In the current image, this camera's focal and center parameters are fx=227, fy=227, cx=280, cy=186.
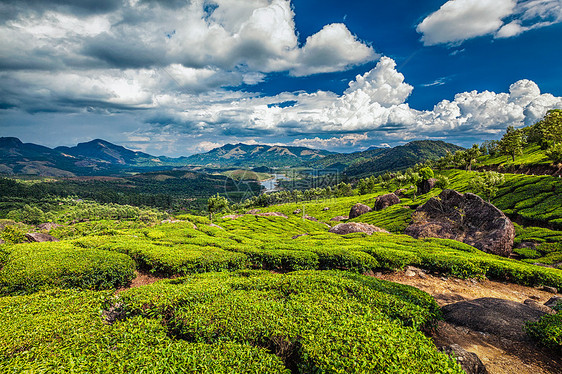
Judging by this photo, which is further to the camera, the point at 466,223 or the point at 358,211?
the point at 358,211

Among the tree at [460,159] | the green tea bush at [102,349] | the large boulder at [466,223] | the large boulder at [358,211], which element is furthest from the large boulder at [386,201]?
the tree at [460,159]

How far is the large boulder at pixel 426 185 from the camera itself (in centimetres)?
8350

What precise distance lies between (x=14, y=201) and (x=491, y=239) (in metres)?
294

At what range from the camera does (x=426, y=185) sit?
86.4m

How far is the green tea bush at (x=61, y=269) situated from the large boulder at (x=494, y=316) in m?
21.6

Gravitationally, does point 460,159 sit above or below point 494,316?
above

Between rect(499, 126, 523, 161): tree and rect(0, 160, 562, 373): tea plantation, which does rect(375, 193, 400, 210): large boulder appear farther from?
rect(499, 126, 523, 161): tree

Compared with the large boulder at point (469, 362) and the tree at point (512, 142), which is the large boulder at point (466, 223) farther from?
the tree at point (512, 142)

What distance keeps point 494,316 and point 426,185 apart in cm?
8780

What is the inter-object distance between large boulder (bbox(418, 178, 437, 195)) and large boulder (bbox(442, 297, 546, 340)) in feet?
272

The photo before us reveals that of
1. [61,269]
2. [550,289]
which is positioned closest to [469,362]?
[550,289]

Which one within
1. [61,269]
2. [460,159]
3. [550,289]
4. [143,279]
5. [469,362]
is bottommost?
[550,289]

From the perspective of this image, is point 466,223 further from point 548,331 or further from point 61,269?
point 61,269

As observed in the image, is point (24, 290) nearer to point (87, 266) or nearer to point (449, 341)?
point (87, 266)
